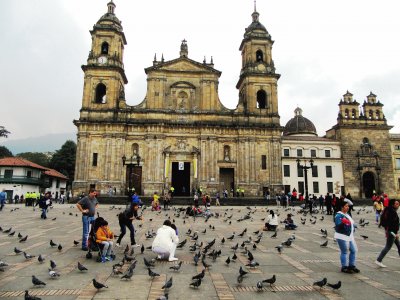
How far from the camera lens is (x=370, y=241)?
1148 cm

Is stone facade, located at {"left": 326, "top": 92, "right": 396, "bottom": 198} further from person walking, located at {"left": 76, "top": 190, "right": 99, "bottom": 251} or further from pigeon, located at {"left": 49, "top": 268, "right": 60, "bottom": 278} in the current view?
pigeon, located at {"left": 49, "top": 268, "right": 60, "bottom": 278}

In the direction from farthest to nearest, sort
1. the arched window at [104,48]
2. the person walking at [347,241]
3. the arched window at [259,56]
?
the arched window at [259,56]
the arched window at [104,48]
the person walking at [347,241]

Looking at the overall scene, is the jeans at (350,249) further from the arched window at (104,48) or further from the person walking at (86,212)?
the arched window at (104,48)

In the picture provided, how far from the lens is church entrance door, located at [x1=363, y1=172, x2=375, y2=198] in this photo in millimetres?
45562

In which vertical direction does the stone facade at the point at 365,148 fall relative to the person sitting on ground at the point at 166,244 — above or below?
above

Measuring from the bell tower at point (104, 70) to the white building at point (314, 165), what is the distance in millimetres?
25328

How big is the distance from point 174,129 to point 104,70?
1170cm

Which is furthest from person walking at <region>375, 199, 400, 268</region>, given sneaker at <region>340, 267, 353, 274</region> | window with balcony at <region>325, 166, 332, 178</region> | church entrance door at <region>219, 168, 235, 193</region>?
window with balcony at <region>325, 166, 332, 178</region>

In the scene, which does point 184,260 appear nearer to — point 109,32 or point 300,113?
point 109,32

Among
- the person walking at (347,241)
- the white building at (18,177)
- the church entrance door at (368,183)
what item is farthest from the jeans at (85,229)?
the church entrance door at (368,183)

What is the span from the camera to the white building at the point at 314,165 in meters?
45.2

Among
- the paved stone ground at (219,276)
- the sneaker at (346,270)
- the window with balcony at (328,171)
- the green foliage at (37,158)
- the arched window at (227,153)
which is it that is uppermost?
the green foliage at (37,158)

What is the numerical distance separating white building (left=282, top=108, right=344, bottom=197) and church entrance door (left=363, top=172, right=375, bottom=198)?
356 centimetres

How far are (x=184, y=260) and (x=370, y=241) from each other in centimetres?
764
